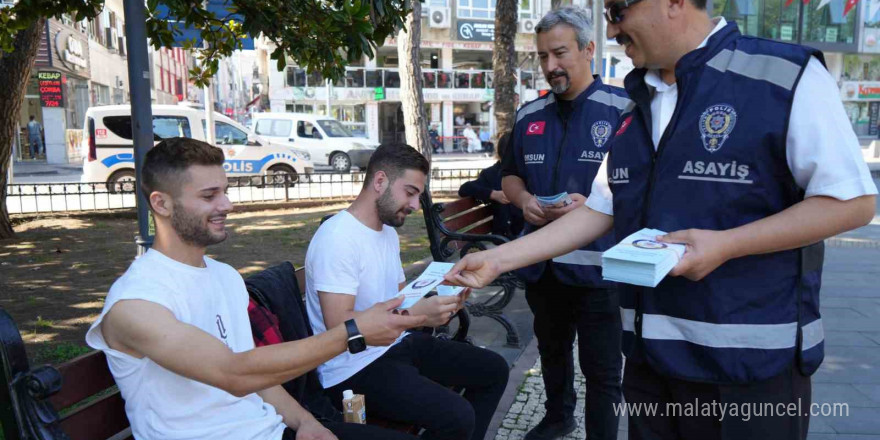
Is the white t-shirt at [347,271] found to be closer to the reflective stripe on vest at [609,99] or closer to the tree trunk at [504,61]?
the reflective stripe on vest at [609,99]

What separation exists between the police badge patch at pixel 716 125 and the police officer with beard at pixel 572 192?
1.43m

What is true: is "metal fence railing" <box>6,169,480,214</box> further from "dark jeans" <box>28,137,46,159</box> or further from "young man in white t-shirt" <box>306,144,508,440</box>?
"dark jeans" <box>28,137,46,159</box>

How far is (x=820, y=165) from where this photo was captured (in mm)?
1592

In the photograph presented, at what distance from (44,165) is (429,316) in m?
27.9

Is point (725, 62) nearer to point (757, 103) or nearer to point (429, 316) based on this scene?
point (757, 103)

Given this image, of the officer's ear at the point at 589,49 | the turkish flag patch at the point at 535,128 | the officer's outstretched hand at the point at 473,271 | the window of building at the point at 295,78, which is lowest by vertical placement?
the officer's outstretched hand at the point at 473,271

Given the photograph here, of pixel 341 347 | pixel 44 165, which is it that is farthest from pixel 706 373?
pixel 44 165

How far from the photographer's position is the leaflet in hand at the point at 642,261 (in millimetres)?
1529

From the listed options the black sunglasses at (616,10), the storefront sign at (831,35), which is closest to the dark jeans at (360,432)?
the black sunglasses at (616,10)

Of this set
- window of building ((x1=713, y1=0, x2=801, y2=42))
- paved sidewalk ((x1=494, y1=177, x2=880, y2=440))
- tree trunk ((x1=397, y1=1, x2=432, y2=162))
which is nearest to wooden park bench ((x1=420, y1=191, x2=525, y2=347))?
paved sidewalk ((x1=494, y1=177, x2=880, y2=440))

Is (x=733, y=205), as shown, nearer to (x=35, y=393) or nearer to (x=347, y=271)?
(x=347, y=271)

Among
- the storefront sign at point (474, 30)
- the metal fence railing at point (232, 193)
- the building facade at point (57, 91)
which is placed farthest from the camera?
the storefront sign at point (474, 30)

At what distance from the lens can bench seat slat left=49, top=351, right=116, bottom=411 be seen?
1.92 m

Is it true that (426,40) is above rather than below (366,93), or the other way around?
above
